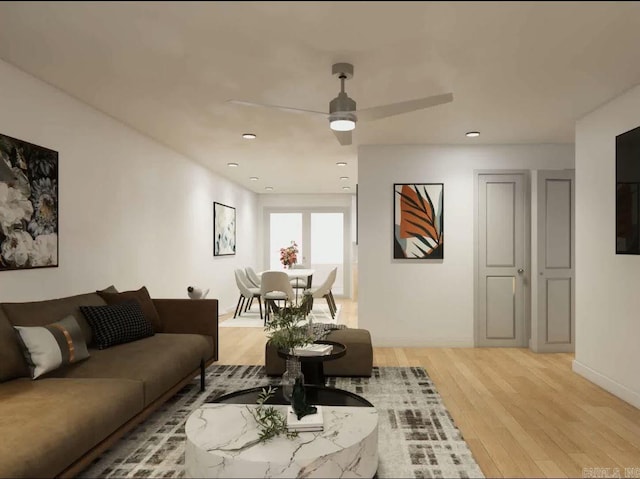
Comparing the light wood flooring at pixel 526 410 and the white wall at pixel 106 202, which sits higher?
the white wall at pixel 106 202

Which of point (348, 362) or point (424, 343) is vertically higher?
point (348, 362)

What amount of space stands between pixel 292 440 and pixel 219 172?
6157 millimetres

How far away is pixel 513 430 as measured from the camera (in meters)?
3.12

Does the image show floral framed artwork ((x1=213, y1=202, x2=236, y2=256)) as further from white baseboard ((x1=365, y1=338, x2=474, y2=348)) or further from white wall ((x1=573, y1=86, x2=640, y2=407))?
white wall ((x1=573, y1=86, x2=640, y2=407))

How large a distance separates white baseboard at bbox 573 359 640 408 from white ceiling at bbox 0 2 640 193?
2.35m

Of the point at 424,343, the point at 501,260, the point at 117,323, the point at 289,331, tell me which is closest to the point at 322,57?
the point at 289,331

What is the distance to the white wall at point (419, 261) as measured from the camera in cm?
569

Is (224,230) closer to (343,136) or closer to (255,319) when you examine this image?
(255,319)

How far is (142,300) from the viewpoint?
4.08 m

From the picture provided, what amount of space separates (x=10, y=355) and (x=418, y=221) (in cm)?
431

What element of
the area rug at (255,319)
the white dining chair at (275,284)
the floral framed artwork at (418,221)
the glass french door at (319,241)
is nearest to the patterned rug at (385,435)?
the floral framed artwork at (418,221)

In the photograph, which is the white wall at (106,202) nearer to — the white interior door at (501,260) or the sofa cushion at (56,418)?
the sofa cushion at (56,418)

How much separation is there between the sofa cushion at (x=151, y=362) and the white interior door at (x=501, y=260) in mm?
3417

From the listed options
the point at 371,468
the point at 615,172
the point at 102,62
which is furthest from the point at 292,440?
the point at 615,172
